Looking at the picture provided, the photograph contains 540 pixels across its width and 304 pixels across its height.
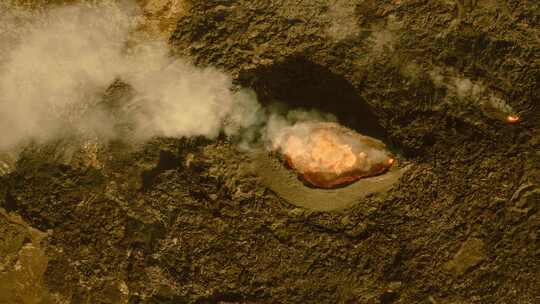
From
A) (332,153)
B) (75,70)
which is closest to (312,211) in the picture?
(332,153)

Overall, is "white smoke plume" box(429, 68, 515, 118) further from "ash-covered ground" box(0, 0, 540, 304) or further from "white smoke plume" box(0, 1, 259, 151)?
"white smoke plume" box(0, 1, 259, 151)

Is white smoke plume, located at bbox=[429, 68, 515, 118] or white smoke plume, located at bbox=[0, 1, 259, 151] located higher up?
white smoke plume, located at bbox=[0, 1, 259, 151]

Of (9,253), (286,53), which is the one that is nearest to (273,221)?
(286,53)

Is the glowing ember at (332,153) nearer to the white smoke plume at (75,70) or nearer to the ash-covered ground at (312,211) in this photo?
the ash-covered ground at (312,211)

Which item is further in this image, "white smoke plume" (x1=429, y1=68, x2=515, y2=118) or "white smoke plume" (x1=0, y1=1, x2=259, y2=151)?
"white smoke plume" (x1=0, y1=1, x2=259, y2=151)

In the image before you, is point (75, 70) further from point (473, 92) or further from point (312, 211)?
point (473, 92)

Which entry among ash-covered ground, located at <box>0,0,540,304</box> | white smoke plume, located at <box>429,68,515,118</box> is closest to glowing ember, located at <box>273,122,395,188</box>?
ash-covered ground, located at <box>0,0,540,304</box>
